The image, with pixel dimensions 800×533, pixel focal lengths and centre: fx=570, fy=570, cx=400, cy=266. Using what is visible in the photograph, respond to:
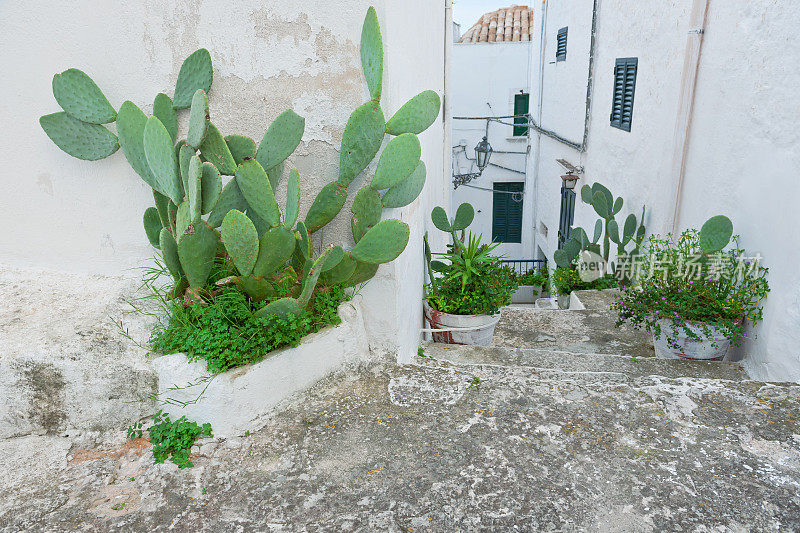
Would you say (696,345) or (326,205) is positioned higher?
(326,205)

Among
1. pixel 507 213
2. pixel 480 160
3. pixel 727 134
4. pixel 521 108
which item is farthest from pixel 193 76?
pixel 507 213

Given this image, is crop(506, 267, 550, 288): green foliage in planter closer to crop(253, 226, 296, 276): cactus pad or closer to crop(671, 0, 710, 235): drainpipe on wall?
crop(671, 0, 710, 235): drainpipe on wall

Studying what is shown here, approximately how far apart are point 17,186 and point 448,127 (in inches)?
185

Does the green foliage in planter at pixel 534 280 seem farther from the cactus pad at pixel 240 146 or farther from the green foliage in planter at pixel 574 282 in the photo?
the cactus pad at pixel 240 146

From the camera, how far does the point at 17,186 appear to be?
9.34 feet

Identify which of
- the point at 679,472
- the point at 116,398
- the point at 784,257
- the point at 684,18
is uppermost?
the point at 684,18

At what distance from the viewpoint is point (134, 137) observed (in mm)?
2471

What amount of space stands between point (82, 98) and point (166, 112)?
1.21ft

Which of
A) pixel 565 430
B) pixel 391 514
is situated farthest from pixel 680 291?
pixel 391 514

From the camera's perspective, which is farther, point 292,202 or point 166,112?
point 166,112

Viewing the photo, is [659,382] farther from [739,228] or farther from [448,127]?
[448,127]

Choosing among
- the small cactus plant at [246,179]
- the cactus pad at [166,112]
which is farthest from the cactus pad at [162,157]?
the cactus pad at [166,112]

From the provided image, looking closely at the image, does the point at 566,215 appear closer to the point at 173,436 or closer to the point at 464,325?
the point at 464,325

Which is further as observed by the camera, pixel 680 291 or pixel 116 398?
pixel 680 291
